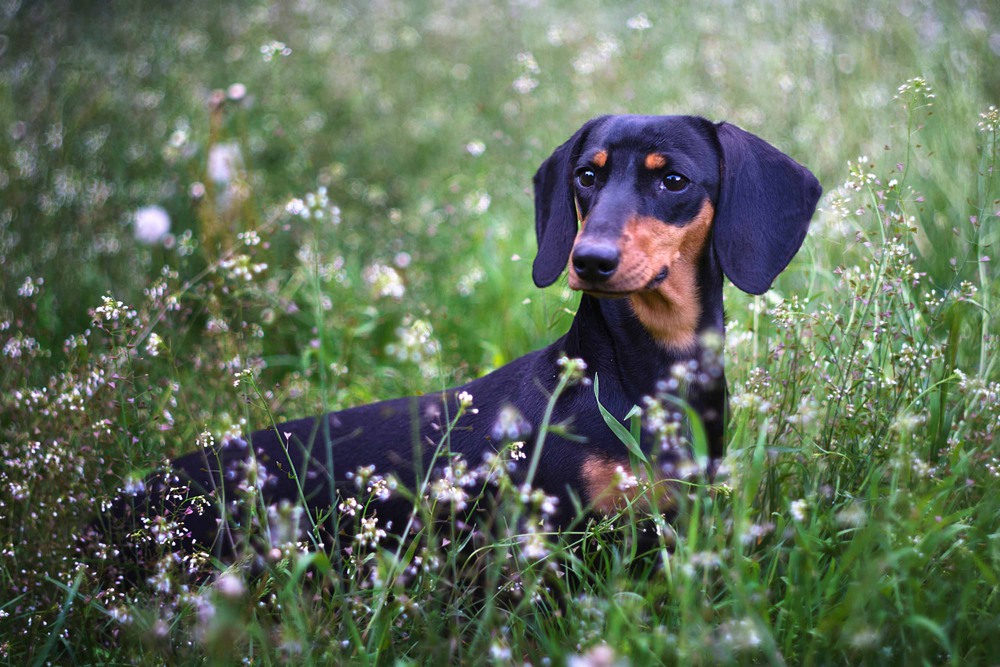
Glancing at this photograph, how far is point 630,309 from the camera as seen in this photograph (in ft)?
8.34

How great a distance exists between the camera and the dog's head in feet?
8.19

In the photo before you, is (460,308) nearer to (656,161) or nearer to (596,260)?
(656,161)

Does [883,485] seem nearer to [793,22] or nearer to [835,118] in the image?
[835,118]

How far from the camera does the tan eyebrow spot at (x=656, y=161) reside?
2.56m

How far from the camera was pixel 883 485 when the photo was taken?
2.48 meters

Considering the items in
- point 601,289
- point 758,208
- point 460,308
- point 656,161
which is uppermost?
point 656,161

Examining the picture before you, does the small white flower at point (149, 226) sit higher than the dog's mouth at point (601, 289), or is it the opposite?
the dog's mouth at point (601, 289)

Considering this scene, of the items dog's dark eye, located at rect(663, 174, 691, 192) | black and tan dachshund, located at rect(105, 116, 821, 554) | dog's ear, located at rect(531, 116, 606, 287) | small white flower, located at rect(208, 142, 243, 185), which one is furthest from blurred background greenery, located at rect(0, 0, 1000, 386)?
dog's dark eye, located at rect(663, 174, 691, 192)

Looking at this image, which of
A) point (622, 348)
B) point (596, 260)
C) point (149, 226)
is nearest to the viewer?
point (596, 260)

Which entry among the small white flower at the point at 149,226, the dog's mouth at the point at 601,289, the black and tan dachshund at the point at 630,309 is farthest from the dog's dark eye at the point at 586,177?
the small white flower at the point at 149,226

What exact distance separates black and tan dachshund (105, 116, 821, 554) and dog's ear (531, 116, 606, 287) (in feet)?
0.04

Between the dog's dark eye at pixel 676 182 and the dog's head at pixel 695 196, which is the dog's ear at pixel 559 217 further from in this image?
the dog's dark eye at pixel 676 182

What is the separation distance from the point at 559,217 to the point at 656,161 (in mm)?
410

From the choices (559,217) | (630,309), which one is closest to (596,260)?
(630,309)
